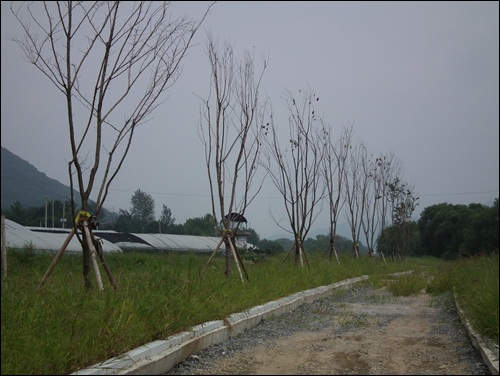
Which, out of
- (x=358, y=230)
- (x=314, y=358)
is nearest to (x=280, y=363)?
(x=314, y=358)

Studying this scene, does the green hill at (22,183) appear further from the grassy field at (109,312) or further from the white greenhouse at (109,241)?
the white greenhouse at (109,241)

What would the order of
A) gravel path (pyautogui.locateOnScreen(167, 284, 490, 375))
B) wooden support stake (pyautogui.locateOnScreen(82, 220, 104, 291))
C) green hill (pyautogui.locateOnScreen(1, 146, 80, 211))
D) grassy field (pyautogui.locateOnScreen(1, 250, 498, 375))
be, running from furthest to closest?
green hill (pyautogui.locateOnScreen(1, 146, 80, 211)), wooden support stake (pyautogui.locateOnScreen(82, 220, 104, 291)), gravel path (pyautogui.locateOnScreen(167, 284, 490, 375)), grassy field (pyautogui.locateOnScreen(1, 250, 498, 375))

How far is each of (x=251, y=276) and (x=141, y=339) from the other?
5463 millimetres

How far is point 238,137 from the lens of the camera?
1134cm

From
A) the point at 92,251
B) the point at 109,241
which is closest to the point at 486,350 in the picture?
the point at 92,251

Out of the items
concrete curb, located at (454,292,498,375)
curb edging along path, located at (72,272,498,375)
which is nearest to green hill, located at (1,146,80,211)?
curb edging along path, located at (72,272,498,375)

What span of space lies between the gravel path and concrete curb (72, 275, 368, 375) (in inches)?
3.0

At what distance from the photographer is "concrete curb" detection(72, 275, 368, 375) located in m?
3.99

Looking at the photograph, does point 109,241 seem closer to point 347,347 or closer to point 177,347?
point 347,347

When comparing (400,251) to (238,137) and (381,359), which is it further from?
(381,359)

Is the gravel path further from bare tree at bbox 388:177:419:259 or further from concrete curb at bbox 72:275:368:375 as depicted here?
bare tree at bbox 388:177:419:259

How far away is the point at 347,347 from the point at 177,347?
5.24 ft

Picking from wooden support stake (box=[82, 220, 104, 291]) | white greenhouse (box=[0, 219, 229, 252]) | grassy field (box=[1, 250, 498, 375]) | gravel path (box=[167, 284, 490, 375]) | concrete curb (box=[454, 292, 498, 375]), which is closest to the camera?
grassy field (box=[1, 250, 498, 375])

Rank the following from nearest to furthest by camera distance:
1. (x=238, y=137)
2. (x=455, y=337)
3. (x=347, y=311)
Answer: (x=455, y=337) → (x=347, y=311) → (x=238, y=137)
